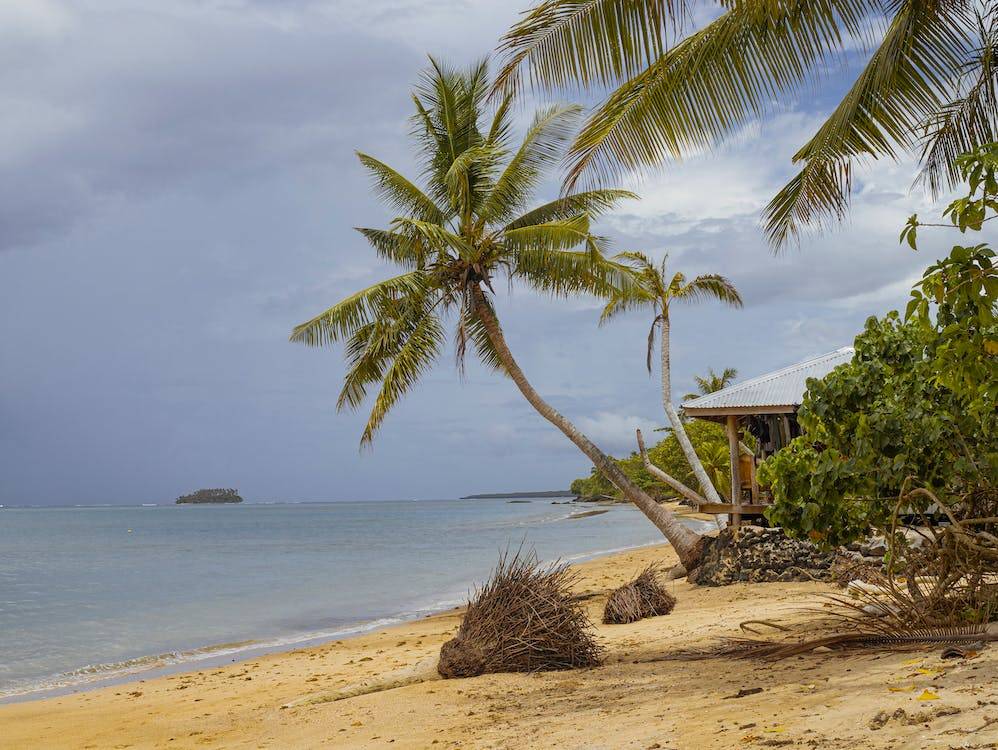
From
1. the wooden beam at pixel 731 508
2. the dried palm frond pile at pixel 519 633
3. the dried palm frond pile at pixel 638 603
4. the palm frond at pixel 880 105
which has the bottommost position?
the dried palm frond pile at pixel 638 603

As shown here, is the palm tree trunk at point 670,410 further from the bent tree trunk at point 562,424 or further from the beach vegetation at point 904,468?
the beach vegetation at point 904,468

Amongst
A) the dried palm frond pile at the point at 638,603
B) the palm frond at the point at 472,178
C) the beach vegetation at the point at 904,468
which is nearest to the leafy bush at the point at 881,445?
the beach vegetation at the point at 904,468

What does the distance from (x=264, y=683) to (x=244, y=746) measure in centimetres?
336

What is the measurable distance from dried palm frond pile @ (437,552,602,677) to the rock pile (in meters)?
6.96

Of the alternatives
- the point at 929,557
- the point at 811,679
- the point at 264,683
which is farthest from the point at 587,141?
the point at 264,683

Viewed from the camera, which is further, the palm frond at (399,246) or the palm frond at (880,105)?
the palm frond at (399,246)

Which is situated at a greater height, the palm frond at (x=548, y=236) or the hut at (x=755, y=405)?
the palm frond at (x=548, y=236)

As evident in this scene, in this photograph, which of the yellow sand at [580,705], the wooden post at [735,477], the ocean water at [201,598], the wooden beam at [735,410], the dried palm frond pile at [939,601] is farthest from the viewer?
the wooden post at [735,477]

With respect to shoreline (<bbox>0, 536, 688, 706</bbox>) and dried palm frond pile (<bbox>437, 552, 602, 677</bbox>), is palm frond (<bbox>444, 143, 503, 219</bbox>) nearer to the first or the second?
shoreline (<bbox>0, 536, 688, 706</bbox>)

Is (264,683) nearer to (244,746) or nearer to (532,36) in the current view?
(244,746)

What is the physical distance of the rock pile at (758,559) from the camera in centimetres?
1356

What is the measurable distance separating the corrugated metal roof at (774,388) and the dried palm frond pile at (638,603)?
3.98 metres

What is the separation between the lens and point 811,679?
5.19 m

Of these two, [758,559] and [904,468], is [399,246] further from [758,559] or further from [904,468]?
[904,468]
